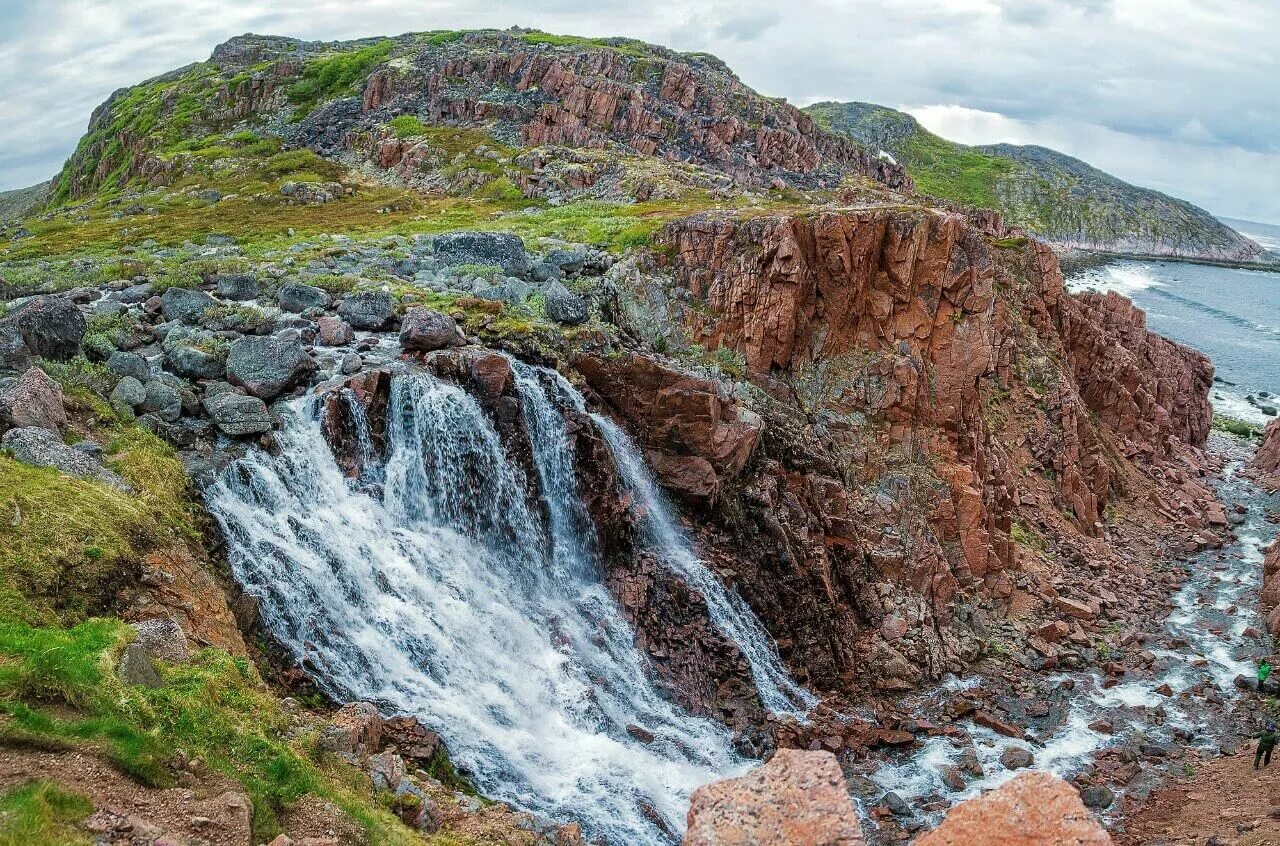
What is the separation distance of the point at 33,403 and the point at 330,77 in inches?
3104

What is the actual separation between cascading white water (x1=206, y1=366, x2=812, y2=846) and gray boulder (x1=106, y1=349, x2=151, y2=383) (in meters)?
3.87

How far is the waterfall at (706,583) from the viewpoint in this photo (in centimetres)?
2478

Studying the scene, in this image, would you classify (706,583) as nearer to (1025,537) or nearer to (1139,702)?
(1139,702)

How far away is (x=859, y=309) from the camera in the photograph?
33.3 meters

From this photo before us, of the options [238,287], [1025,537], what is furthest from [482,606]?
[1025,537]

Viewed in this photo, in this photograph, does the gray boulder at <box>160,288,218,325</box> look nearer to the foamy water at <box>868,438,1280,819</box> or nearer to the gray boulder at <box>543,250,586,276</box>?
the gray boulder at <box>543,250,586,276</box>

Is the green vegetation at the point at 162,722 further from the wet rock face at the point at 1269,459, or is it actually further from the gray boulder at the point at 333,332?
the wet rock face at the point at 1269,459

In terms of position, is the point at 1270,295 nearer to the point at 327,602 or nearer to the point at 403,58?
the point at 403,58

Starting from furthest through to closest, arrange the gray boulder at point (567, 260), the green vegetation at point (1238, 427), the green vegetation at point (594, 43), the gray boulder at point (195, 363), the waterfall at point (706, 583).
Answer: the green vegetation at point (594, 43) < the green vegetation at point (1238, 427) < the gray boulder at point (567, 260) < the waterfall at point (706, 583) < the gray boulder at point (195, 363)

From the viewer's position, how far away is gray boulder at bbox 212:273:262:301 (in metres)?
28.4

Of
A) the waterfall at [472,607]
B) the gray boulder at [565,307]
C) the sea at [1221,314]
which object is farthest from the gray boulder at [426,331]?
the sea at [1221,314]

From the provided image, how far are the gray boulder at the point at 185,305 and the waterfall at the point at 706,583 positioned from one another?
12.8 m

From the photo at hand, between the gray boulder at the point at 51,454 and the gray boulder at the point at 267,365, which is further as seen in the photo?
the gray boulder at the point at 267,365

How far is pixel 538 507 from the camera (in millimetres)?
23984
